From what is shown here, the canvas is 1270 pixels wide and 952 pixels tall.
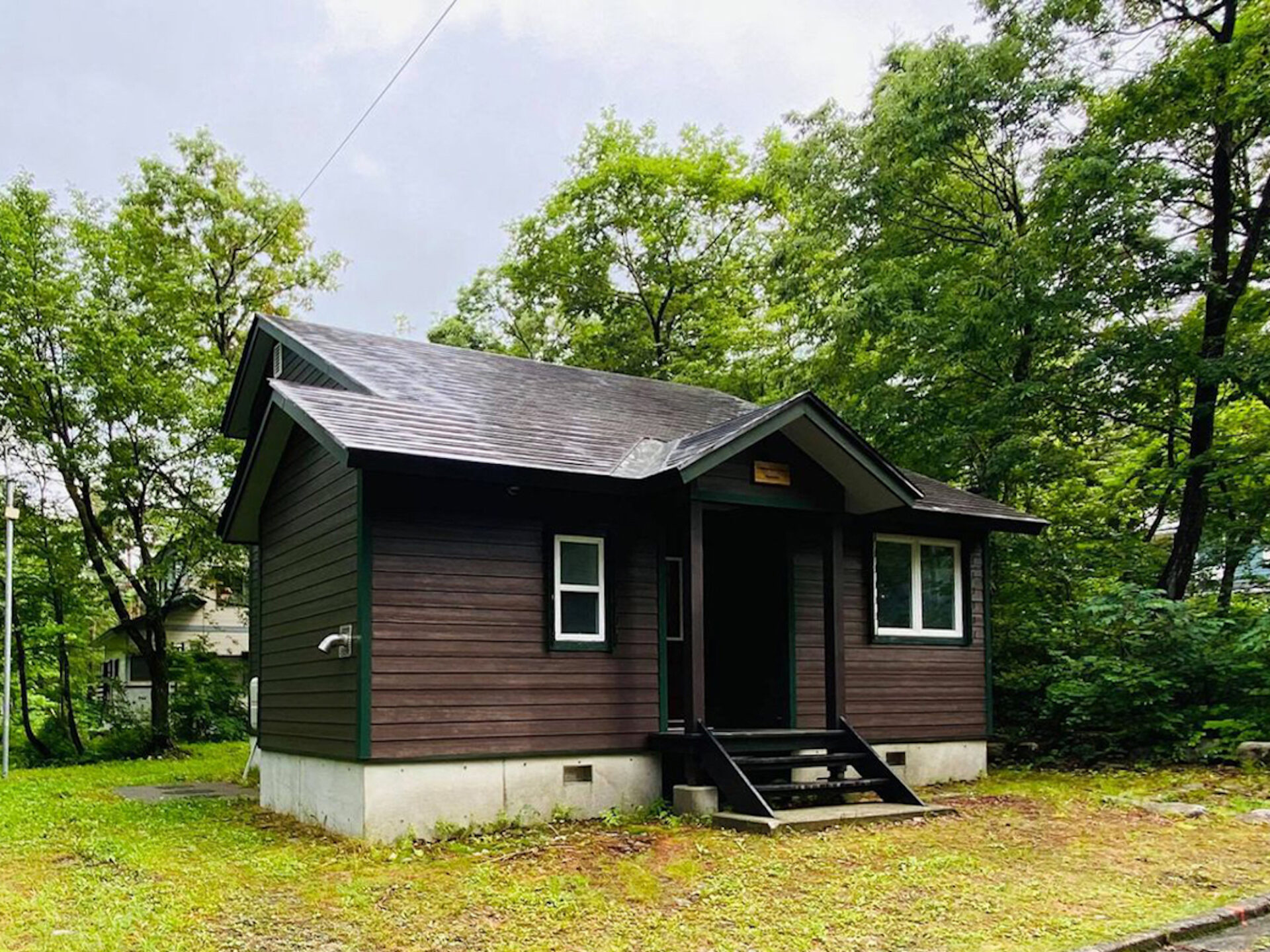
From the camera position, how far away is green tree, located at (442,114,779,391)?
2803 centimetres

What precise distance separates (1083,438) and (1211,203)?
384 centimetres

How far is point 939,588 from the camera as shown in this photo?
39.2ft

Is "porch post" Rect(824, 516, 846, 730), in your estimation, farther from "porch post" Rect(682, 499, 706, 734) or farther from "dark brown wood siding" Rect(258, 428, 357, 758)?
"dark brown wood siding" Rect(258, 428, 357, 758)

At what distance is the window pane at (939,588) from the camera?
1182cm

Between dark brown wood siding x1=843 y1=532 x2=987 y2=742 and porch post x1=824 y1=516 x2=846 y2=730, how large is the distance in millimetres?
354

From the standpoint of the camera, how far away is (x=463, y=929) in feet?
17.9

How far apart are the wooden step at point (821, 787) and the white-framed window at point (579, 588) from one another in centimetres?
196

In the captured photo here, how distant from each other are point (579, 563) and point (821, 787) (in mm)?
2846

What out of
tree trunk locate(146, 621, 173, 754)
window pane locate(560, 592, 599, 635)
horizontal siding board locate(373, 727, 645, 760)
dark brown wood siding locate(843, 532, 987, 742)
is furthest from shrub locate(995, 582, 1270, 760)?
tree trunk locate(146, 621, 173, 754)

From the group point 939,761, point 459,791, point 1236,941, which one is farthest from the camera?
point 939,761

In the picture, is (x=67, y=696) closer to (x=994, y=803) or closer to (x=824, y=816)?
(x=824, y=816)

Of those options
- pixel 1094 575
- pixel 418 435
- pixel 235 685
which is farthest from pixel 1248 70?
pixel 235 685

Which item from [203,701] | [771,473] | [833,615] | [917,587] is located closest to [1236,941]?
[833,615]

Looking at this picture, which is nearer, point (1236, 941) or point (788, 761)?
point (1236, 941)
